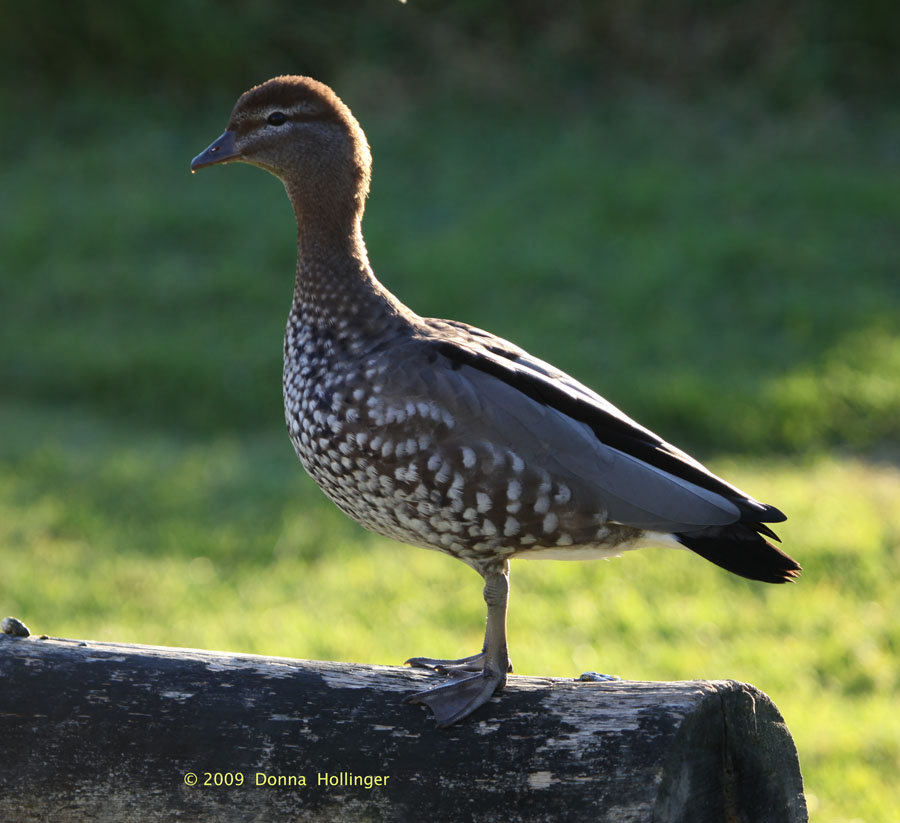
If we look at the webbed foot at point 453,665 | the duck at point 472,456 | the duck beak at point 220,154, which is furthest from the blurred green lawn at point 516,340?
the duck beak at point 220,154

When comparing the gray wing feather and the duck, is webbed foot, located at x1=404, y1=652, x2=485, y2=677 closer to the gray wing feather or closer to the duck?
the duck

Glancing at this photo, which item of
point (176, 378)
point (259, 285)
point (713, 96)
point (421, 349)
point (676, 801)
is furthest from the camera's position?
point (713, 96)

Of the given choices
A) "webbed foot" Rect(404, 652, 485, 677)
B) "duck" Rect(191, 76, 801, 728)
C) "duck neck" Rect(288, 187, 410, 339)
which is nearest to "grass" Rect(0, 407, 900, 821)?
"webbed foot" Rect(404, 652, 485, 677)

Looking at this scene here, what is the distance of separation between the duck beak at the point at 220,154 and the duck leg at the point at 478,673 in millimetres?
1140

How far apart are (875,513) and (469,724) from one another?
399 cm

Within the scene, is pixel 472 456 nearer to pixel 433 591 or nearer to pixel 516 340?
pixel 433 591

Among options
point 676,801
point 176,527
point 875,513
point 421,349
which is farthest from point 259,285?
point 676,801

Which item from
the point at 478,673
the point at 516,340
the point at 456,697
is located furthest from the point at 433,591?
the point at 456,697

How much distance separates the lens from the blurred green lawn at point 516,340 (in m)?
5.14

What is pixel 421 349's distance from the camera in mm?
2770

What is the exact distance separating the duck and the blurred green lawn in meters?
1.84

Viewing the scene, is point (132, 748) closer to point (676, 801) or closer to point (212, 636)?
point (676, 801)

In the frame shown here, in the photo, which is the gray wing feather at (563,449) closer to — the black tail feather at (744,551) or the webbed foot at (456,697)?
the black tail feather at (744,551)

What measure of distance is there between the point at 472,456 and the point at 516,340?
5058mm
